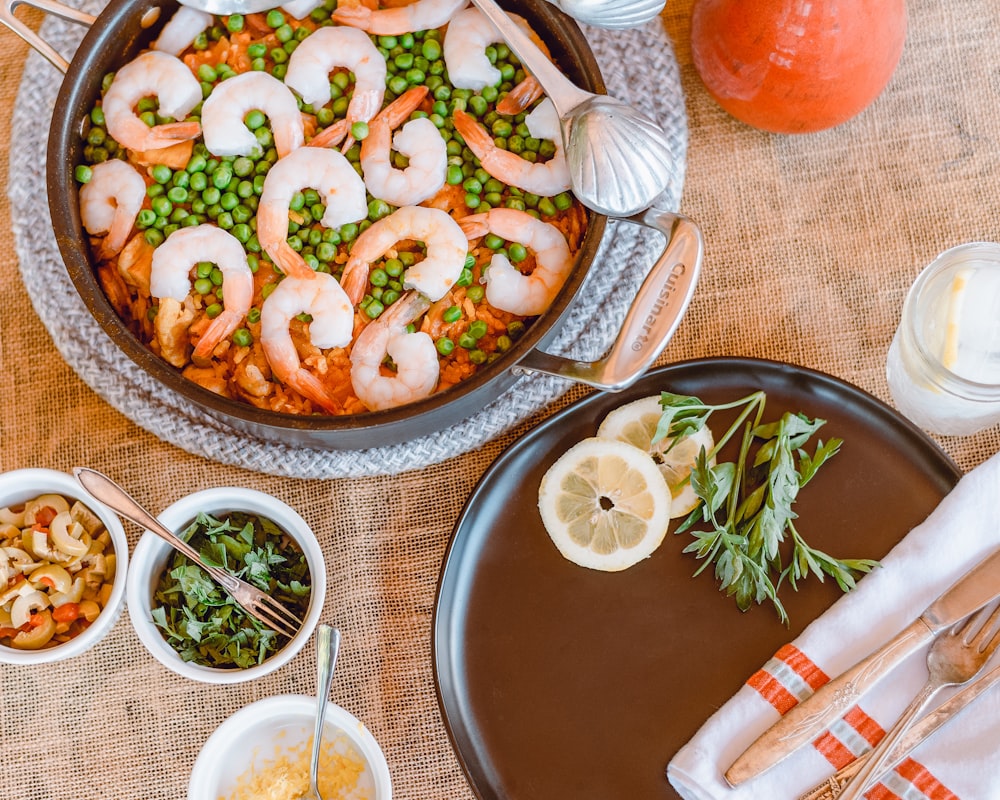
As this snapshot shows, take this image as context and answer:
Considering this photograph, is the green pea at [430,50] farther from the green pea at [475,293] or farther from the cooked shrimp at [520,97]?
the green pea at [475,293]

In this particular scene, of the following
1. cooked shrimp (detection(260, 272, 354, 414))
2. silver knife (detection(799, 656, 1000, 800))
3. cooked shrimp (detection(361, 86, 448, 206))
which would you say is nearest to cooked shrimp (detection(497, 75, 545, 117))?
cooked shrimp (detection(361, 86, 448, 206))

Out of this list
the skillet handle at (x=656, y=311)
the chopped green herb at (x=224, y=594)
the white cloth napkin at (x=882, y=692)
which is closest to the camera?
the skillet handle at (x=656, y=311)

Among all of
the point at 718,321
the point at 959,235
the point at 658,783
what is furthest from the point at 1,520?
the point at 959,235

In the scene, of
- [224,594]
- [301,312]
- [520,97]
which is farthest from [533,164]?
[224,594]

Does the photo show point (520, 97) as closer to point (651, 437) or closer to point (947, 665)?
point (651, 437)

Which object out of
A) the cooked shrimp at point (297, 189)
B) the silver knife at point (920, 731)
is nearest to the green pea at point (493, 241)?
the cooked shrimp at point (297, 189)
